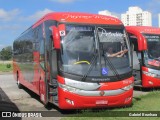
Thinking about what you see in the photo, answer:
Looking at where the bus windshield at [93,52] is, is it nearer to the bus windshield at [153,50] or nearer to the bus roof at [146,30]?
the bus windshield at [153,50]

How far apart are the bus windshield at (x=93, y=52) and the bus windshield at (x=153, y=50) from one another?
17.3 feet

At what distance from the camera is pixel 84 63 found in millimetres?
10352

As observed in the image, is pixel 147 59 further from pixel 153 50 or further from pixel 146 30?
pixel 146 30

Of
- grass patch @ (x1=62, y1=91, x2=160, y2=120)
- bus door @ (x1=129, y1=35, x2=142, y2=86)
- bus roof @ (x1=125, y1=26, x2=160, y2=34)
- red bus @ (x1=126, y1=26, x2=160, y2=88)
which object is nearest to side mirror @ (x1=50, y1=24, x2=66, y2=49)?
grass patch @ (x1=62, y1=91, x2=160, y2=120)

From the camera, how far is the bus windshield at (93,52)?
33.8ft

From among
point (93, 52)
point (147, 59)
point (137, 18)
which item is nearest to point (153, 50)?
point (147, 59)

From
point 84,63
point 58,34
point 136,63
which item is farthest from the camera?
point 136,63

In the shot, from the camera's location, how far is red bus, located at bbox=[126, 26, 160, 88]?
16094 millimetres

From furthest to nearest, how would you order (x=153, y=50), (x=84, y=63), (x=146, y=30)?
(x=146, y=30)
(x=153, y=50)
(x=84, y=63)

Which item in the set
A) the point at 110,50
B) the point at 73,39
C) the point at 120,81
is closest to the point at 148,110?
the point at 120,81

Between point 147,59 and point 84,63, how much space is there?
652 centimetres

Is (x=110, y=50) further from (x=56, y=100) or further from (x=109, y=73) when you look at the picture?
(x=56, y=100)

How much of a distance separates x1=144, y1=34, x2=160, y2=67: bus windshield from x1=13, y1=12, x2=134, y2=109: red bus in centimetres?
519

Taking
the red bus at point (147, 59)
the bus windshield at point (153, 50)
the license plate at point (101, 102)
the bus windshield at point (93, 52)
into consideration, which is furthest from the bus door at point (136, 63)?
the license plate at point (101, 102)
